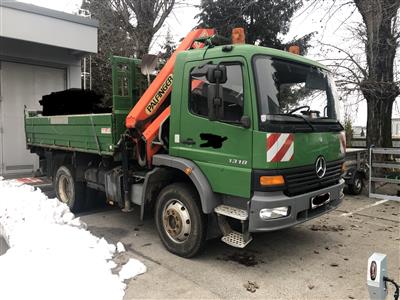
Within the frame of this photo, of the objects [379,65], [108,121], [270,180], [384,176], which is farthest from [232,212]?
[379,65]

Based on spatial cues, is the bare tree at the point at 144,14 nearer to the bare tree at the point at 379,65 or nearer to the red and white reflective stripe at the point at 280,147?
the bare tree at the point at 379,65

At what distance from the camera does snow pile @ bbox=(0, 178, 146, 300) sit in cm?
359

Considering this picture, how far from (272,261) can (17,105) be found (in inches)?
356

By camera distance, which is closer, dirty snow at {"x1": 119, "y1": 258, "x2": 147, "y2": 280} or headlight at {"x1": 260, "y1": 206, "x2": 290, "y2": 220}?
headlight at {"x1": 260, "y1": 206, "x2": 290, "y2": 220}

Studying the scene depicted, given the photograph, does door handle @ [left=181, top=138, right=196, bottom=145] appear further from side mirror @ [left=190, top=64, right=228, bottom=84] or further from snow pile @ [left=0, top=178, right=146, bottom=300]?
snow pile @ [left=0, top=178, right=146, bottom=300]

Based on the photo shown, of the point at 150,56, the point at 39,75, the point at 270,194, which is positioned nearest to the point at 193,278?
the point at 270,194

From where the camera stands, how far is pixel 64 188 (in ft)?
24.8

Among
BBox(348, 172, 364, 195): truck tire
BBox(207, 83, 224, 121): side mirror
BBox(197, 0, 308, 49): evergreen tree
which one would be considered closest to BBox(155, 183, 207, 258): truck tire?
BBox(207, 83, 224, 121): side mirror

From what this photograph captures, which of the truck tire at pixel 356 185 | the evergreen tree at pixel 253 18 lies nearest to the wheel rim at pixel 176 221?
the truck tire at pixel 356 185

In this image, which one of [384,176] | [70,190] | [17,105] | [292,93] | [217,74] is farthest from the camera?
[17,105]

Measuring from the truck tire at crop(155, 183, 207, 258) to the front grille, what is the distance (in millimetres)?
1102

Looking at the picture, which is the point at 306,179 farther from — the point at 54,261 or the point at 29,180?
the point at 29,180

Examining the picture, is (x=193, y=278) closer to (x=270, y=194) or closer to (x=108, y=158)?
(x=270, y=194)

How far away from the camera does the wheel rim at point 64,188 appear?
24.2 feet
